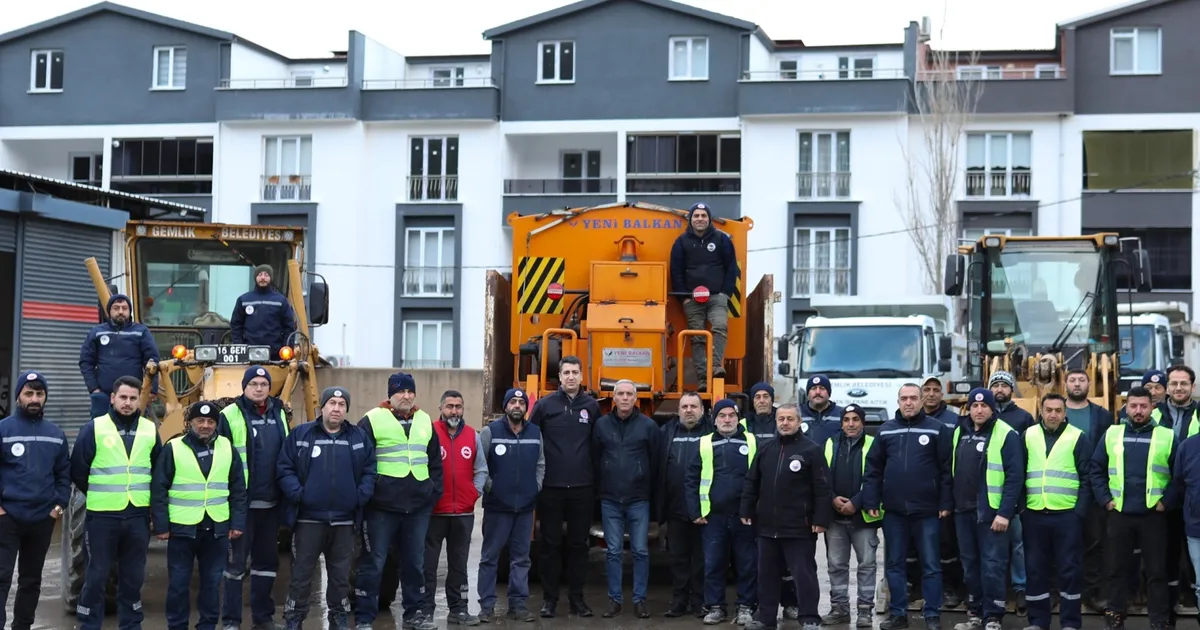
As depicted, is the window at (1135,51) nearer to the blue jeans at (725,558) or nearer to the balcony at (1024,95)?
the balcony at (1024,95)

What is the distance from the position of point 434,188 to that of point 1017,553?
91.9 ft

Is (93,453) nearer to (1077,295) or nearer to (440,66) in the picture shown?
(1077,295)

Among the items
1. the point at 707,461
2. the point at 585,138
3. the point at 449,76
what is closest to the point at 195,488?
the point at 707,461

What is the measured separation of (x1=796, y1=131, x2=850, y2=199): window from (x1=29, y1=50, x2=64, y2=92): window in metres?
20.5

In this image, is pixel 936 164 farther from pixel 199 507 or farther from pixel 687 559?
pixel 199 507

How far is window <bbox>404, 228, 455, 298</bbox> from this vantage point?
3806 centimetres

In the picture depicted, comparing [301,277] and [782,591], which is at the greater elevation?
[301,277]

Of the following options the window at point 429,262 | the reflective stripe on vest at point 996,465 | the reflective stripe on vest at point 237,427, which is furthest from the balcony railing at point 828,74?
the reflective stripe on vest at point 237,427

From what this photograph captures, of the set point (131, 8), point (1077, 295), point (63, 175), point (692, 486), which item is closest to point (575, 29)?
point (131, 8)

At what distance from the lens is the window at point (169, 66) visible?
131ft

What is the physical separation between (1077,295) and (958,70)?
2195 centimetres

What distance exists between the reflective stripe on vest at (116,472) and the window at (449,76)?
31.0 metres

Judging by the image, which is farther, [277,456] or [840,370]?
[840,370]

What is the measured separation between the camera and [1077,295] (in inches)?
621
